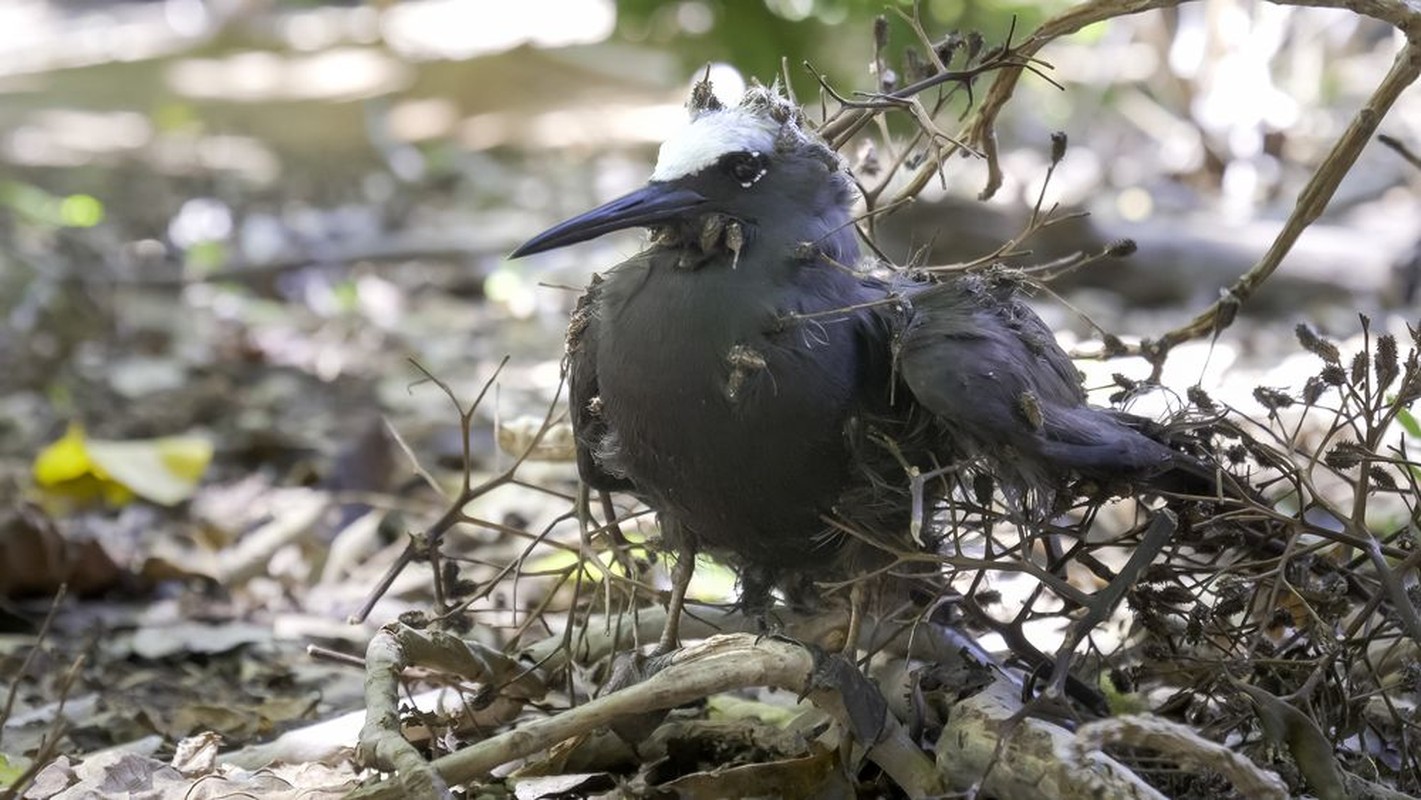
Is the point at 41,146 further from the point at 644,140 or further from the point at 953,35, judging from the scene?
the point at 953,35

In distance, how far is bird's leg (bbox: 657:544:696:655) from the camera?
288 centimetres

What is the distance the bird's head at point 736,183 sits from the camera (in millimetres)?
2561

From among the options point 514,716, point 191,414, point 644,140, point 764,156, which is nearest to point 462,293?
point 191,414

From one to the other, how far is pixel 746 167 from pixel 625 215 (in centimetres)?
21

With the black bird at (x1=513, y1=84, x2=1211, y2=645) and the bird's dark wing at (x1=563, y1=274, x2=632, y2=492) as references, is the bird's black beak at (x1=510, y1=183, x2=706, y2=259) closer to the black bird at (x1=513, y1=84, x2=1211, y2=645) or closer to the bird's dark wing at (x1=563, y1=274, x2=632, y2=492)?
the black bird at (x1=513, y1=84, x2=1211, y2=645)

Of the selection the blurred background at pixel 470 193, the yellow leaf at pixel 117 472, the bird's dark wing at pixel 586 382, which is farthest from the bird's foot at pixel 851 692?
the yellow leaf at pixel 117 472

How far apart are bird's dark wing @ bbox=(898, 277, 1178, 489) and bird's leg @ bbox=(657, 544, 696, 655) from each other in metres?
0.55

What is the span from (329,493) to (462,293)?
2.65 metres

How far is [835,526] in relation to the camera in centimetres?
261

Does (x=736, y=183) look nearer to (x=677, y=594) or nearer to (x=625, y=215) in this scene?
(x=625, y=215)

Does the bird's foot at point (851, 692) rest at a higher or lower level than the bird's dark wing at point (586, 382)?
lower

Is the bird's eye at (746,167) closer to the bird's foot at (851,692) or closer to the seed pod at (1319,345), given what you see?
Answer: the bird's foot at (851,692)

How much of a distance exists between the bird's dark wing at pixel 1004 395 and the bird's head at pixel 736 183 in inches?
8.8

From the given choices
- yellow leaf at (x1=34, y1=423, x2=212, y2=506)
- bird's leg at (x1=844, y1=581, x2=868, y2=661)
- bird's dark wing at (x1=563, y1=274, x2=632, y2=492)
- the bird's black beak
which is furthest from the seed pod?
yellow leaf at (x1=34, y1=423, x2=212, y2=506)
